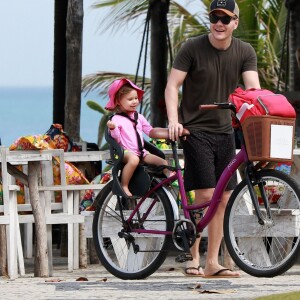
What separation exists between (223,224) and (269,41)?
24838 mm

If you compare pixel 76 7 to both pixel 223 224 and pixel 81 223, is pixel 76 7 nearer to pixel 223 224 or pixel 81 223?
pixel 81 223

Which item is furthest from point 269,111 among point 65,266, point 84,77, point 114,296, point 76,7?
point 84,77

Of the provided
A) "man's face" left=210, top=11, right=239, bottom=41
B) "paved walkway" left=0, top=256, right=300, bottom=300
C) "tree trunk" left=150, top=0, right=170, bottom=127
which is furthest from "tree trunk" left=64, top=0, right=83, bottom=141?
"man's face" left=210, top=11, right=239, bottom=41

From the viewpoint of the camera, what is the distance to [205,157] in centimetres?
882

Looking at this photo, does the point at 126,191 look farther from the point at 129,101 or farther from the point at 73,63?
the point at 73,63

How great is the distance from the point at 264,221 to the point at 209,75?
1034 millimetres

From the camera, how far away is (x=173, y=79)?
8.83 meters

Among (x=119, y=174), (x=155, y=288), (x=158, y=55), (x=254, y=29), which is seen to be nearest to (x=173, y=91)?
(x=119, y=174)

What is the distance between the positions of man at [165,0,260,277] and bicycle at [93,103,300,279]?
14 centimetres

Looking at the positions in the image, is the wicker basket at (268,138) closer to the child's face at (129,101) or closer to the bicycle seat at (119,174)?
the bicycle seat at (119,174)

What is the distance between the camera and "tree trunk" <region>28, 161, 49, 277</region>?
36.3 ft

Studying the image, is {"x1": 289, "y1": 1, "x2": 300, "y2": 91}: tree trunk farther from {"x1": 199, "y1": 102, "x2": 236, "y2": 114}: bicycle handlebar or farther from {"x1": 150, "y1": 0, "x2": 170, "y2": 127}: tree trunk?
{"x1": 199, "y1": 102, "x2": 236, "y2": 114}: bicycle handlebar

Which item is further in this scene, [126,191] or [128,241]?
[128,241]

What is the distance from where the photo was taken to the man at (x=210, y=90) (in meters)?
8.81
